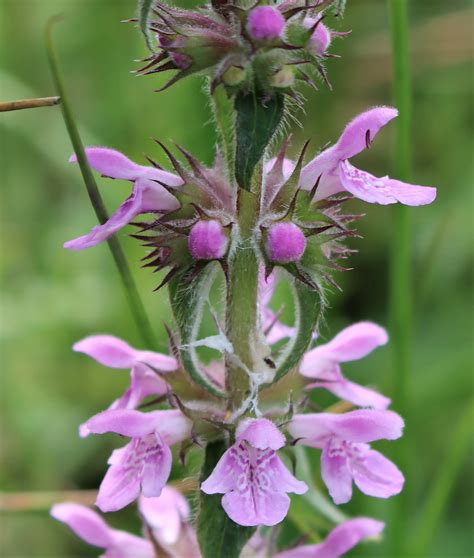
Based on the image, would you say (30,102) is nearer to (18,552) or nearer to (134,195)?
(134,195)

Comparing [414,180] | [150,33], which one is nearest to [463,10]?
[414,180]

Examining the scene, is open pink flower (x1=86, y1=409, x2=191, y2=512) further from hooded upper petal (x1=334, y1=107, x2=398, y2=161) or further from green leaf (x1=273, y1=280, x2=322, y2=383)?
hooded upper petal (x1=334, y1=107, x2=398, y2=161)

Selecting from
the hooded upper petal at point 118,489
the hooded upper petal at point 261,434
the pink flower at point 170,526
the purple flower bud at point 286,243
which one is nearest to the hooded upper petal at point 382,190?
the purple flower bud at point 286,243

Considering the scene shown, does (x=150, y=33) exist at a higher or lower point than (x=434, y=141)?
higher

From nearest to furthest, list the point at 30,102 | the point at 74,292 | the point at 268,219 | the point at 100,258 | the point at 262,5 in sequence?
the point at 262,5 < the point at 268,219 < the point at 30,102 < the point at 74,292 < the point at 100,258

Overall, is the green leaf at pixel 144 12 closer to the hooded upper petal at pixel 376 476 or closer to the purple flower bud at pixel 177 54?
the purple flower bud at pixel 177 54

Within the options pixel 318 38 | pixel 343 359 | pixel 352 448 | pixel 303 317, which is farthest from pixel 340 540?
pixel 318 38

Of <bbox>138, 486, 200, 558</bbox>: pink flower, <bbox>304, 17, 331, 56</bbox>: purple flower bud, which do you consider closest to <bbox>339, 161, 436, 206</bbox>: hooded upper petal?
<bbox>304, 17, 331, 56</bbox>: purple flower bud
